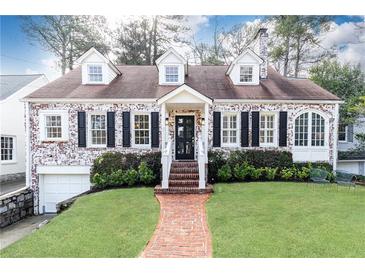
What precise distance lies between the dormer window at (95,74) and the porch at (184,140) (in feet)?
10.1

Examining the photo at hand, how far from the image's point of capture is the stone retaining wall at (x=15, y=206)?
328 inches

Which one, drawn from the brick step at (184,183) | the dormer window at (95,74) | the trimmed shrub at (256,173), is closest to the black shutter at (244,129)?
the trimmed shrub at (256,173)

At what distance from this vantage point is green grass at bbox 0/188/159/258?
15.5 ft

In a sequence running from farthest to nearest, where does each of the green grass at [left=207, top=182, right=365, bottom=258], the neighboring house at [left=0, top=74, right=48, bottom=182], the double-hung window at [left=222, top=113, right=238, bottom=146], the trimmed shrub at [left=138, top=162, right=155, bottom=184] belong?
1. the neighboring house at [left=0, top=74, right=48, bottom=182]
2. the double-hung window at [left=222, top=113, right=238, bottom=146]
3. the trimmed shrub at [left=138, top=162, right=155, bottom=184]
4. the green grass at [left=207, top=182, right=365, bottom=258]

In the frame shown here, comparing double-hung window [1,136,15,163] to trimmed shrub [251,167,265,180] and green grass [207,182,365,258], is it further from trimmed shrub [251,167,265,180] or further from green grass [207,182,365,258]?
trimmed shrub [251,167,265,180]

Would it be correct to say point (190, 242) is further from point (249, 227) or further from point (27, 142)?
point (27, 142)

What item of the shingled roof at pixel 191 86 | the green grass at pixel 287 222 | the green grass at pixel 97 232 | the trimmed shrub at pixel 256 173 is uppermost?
the shingled roof at pixel 191 86

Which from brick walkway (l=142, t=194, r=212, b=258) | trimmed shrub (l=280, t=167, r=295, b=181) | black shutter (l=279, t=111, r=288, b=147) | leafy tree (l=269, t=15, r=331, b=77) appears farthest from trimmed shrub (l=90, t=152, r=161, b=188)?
leafy tree (l=269, t=15, r=331, b=77)

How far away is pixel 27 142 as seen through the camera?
9867 mm

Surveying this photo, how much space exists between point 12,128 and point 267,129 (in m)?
11.1

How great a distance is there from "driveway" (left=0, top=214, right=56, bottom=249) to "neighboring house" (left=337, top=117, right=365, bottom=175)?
12144mm

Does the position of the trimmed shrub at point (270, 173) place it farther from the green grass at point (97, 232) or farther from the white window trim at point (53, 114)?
the white window trim at point (53, 114)

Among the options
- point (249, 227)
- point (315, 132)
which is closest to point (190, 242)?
point (249, 227)

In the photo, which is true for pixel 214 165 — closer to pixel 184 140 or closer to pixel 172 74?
pixel 184 140
